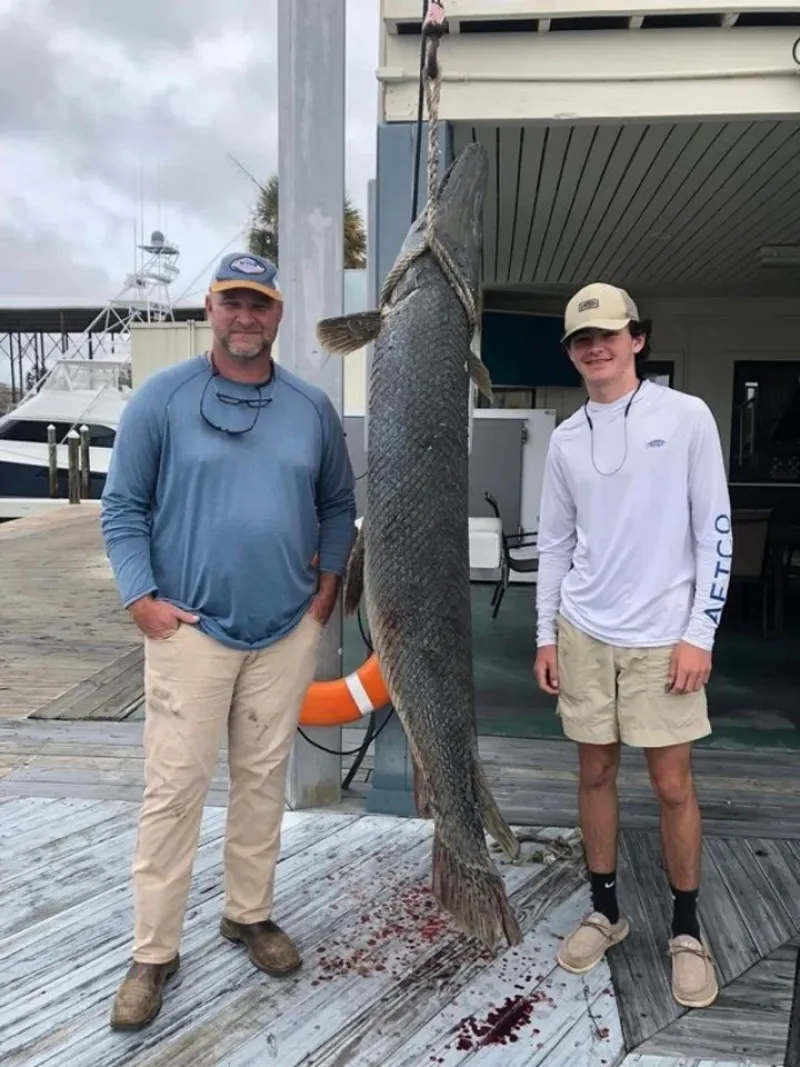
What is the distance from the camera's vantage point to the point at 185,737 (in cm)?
240

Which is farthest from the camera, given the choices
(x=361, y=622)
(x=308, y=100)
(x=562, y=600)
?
(x=361, y=622)

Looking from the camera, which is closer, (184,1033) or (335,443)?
(184,1033)

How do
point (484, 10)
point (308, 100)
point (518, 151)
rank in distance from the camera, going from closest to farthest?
point (484, 10) < point (308, 100) < point (518, 151)

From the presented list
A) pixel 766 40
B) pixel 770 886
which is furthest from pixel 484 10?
pixel 770 886

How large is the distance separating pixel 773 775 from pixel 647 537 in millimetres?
2175

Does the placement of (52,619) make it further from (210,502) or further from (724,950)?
(724,950)

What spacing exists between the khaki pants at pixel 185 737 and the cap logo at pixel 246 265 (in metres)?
1.00

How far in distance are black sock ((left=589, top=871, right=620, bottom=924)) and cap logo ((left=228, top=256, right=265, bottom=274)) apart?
208cm

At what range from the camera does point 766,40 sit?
10.1 feet

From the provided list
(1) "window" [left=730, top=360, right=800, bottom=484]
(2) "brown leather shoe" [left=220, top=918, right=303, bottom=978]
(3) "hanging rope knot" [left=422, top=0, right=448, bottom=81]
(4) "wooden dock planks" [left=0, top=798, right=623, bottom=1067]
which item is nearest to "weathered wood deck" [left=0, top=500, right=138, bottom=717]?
(4) "wooden dock planks" [left=0, top=798, right=623, bottom=1067]

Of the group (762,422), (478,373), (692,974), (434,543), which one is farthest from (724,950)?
(762,422)

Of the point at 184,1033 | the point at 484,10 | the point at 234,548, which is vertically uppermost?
the point at 484,10

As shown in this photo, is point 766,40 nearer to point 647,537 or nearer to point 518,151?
point 518,151

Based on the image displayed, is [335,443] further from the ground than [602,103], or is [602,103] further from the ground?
[602,103]
